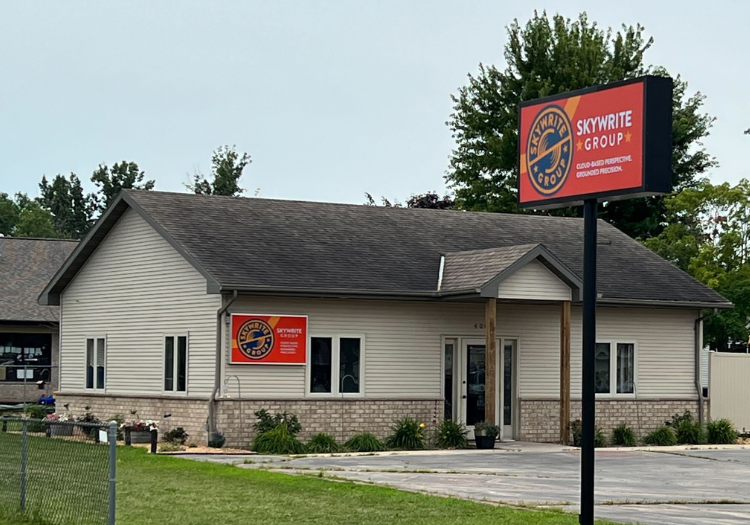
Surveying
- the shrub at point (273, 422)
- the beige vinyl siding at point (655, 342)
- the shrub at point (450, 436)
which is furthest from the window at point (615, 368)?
the shrub at point (273, 422)

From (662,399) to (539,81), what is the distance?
2956 cm

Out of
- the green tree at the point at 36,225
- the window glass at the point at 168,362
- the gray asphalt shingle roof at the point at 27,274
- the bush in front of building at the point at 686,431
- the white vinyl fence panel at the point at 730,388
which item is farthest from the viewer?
the green tree at the point at 36,225

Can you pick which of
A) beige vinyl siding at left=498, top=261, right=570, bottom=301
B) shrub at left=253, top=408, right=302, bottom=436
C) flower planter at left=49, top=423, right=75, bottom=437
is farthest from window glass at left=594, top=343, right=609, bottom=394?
flower planter at left=49, top=423, right=75, bottom=437

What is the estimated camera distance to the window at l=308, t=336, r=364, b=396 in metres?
28.5

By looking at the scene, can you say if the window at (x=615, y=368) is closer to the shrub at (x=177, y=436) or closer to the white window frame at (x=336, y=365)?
the white window frame at (x=336, y=365)

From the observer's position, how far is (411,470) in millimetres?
22531

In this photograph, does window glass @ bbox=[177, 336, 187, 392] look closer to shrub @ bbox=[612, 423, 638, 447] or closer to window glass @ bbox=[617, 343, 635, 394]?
shrub @ bbox=[612, 423, 638, 447]

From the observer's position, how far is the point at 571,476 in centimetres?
2225

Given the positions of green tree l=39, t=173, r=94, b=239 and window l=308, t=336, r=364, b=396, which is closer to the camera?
window l=308, t=336, r=364, b=396

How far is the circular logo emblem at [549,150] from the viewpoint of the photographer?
15.5 meters

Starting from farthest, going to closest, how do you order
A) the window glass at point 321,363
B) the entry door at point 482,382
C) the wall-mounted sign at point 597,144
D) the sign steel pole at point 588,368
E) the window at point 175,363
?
the entry door at point 482,382 → the window at point 175,363 → the window glass at point 321,363 → the wall-mounted sign at point 597,144 → the sign steel pole at point 588,368

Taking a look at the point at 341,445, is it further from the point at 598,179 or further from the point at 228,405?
the point at 598,179

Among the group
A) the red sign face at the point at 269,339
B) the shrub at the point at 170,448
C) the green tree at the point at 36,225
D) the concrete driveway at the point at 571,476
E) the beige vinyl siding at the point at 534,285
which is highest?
the green tree at the point at 36,225

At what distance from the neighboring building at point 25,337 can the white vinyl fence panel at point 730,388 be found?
2196 cm
